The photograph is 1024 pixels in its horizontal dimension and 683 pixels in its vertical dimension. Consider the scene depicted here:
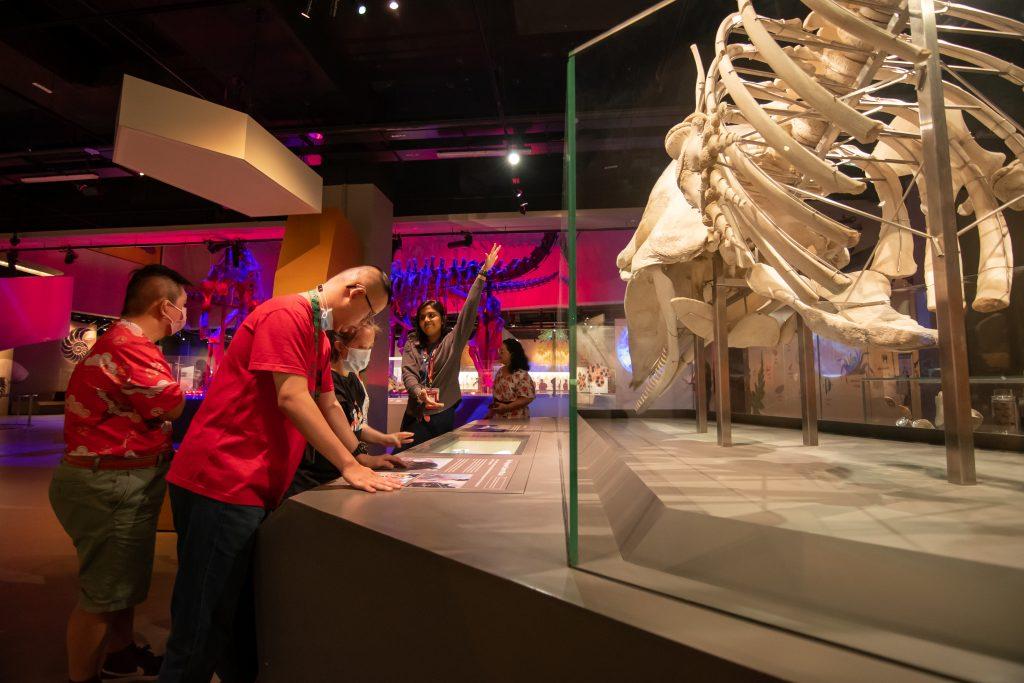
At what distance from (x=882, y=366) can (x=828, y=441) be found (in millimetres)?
998

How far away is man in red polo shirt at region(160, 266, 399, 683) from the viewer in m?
1.44

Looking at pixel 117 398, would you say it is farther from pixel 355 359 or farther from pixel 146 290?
pixel 355 359

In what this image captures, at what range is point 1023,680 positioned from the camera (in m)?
0.72

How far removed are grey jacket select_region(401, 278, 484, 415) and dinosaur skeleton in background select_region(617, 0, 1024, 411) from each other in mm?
1175

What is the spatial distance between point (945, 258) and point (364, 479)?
1.87 metres

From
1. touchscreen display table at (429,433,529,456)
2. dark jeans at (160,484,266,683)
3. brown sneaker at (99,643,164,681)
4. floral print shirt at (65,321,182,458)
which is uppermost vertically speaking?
floral print shirt at (65,321,182,458)

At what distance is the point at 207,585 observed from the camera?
144 cm

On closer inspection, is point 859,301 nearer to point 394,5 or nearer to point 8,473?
point 394,5

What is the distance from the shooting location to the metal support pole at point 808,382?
267 centimetres

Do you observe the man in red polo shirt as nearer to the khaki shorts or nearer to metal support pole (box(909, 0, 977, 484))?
the khaki shorts

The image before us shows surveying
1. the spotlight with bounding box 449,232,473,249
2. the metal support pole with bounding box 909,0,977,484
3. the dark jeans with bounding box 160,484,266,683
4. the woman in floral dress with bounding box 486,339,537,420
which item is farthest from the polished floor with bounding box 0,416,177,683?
the spotlight with bounding box 449,232,473,249

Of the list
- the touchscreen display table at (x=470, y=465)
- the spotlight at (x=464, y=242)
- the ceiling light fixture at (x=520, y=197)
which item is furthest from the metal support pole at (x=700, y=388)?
the spotlight at (x=464, y=242)

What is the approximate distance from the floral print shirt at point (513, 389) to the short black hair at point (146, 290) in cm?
296

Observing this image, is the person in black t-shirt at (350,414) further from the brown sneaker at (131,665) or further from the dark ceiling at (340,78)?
the dark ceiling at (340,78)
